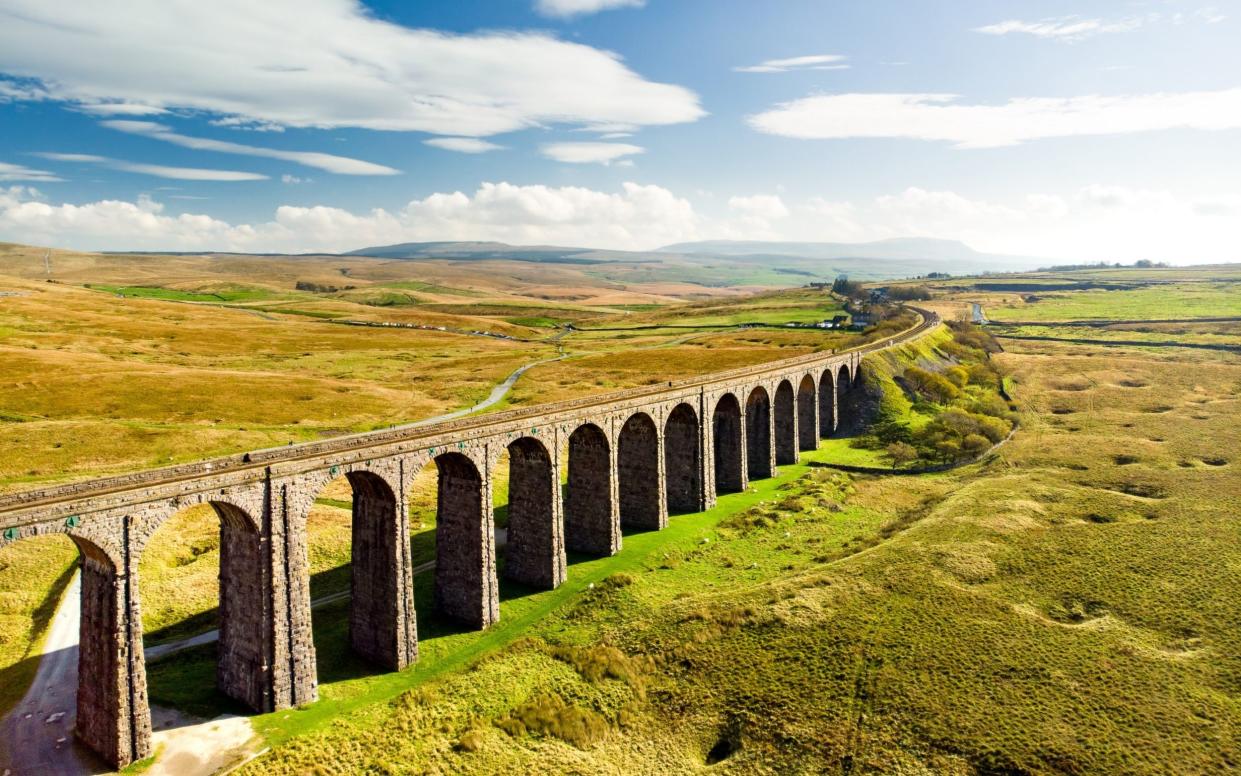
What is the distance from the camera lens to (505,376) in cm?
12588

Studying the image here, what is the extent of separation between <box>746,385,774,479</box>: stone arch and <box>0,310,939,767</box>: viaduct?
11287mm

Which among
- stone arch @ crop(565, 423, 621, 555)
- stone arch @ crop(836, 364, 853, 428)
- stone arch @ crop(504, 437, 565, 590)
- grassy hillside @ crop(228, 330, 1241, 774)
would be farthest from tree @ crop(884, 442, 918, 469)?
stone arch @ crop(504, 437, 565, 590)

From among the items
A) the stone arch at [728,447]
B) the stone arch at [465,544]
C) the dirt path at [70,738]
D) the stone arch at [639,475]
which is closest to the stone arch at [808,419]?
the stone arch at [728,447]

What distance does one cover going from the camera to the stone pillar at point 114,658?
30.3 m

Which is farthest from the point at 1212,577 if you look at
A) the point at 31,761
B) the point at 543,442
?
the point at 31,761

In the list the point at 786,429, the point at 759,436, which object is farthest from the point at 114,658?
the point at 786,429

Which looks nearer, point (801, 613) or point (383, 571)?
point (383, 571)

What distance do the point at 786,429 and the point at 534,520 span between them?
44.7 m

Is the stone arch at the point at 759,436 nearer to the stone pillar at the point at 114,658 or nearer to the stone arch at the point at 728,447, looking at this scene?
the stone arch at the point at 728,447

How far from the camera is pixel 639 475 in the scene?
6450 centimetres

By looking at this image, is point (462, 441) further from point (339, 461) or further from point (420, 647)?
point (420, 647)

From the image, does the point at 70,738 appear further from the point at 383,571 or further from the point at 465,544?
the point at 465,544

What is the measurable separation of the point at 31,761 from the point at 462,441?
2486 cm

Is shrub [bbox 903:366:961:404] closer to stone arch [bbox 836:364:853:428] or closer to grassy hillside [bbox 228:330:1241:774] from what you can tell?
stone arch [bbox 836:364:853:428]
